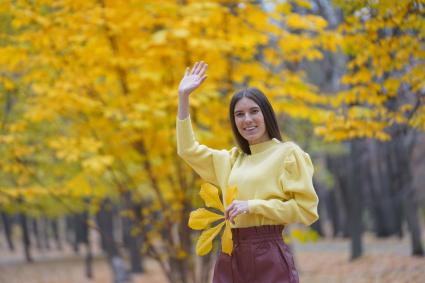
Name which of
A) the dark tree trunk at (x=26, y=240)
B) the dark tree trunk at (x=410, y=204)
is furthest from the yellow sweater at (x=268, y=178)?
the dark tree trunk at (x=26, y=240)

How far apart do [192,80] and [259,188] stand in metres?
0.60

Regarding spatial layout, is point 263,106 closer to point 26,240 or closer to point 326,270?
point 326,270

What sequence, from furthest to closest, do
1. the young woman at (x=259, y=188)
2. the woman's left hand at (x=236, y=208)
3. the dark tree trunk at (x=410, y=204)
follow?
1. the dark tree trunk at (x=410, y=204)
2. the young woman at (x=259, y=188)
3. the woman's left hand at (x=236, y=208)

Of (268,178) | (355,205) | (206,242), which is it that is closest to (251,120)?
(268,178)

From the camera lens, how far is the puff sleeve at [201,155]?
8.77 feet

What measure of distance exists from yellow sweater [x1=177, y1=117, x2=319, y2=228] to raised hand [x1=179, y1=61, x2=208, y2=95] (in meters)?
0.14

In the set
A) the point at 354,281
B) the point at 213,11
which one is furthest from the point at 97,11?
the point at 354,281

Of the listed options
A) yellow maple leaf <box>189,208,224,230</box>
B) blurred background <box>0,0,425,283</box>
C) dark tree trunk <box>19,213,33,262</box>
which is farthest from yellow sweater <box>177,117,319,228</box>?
dark tree trunk <box>19,213,33,262</box>

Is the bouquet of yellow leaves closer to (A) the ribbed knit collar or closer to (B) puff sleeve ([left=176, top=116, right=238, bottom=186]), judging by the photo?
(B) puff sleeve ([left=176, top=116, right=238, bottom=186])

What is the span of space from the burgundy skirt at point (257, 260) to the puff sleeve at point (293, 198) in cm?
12

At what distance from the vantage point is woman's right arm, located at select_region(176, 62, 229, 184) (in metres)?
2.64

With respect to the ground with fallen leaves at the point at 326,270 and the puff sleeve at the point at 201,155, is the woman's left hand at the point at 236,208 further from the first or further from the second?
the ground with fallen leaves at the point at 326,270

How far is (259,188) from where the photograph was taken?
8.03ft

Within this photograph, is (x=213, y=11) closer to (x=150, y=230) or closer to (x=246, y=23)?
(x=246, y=23)
